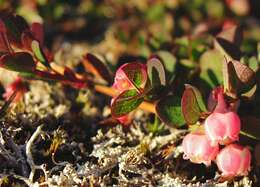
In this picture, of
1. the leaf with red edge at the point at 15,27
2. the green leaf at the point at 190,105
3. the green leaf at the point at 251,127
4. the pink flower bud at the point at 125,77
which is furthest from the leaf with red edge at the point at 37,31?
the green leaf at the point at 251,127

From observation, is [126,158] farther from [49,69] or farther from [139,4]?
[139,4]

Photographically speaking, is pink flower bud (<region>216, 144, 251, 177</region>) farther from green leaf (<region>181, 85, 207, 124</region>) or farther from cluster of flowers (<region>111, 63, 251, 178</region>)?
green leaf (<region>181, 85, 207, 124</region>)

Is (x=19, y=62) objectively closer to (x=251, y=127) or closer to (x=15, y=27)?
(x=15, y=27)

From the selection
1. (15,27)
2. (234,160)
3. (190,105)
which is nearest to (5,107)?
(15,27)

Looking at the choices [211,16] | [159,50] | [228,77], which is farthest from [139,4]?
[228,77]

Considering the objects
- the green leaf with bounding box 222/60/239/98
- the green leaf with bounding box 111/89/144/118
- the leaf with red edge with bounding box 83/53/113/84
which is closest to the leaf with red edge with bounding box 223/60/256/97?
the green leaf with bounding box 222/60/239/98

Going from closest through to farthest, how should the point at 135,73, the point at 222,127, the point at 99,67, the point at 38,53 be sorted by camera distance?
the point at 222,127 < the point at 135,73 < the point at 38,53 < the point at 99,67
